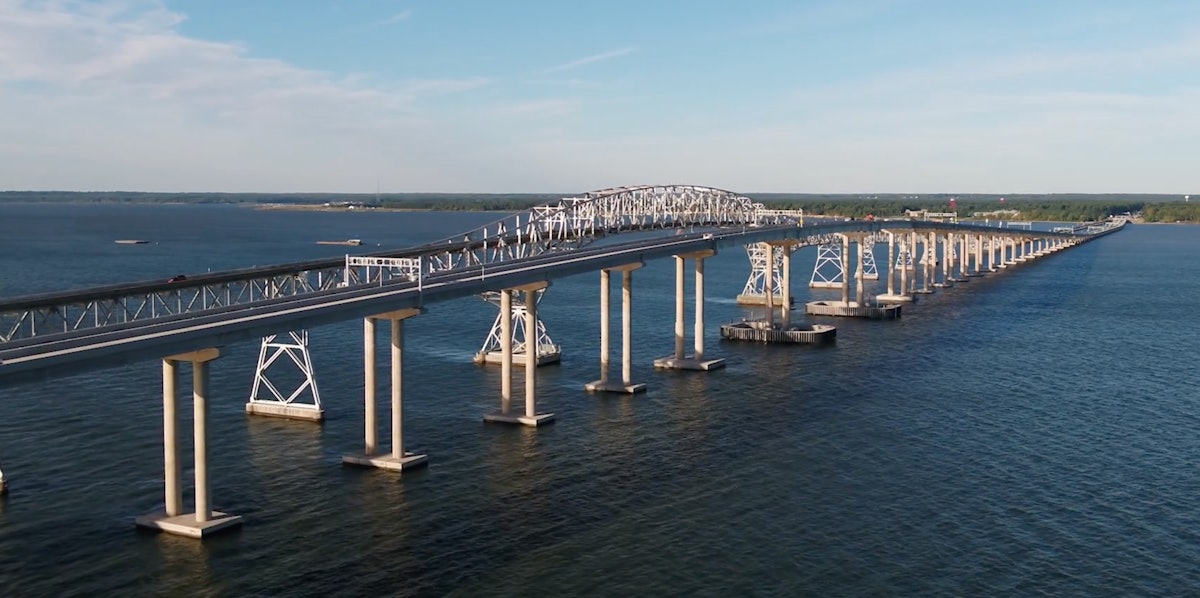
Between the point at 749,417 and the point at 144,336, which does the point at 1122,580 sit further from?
the point at 144,336

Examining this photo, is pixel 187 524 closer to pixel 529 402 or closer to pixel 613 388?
pixel 529 402

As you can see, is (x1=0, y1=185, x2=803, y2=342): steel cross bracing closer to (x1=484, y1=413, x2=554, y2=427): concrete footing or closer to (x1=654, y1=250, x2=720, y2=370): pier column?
(x1=484, y1=413, x2=554, y2=427): concrete footing

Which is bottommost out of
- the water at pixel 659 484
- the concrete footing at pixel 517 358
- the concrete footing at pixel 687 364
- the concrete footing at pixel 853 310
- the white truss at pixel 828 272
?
the water at pixel 659 484

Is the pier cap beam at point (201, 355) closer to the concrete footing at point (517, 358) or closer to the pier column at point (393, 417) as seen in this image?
the pier column at point (393, 417)

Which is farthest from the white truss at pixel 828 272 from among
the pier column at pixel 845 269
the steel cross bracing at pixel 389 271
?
the steel cross bracing at pixel 389 271

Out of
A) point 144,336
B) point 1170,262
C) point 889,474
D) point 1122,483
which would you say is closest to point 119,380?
point 144,336

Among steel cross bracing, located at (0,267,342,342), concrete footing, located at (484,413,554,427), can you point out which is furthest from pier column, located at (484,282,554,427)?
steel cross bracing, located at (0,267,342,342)
